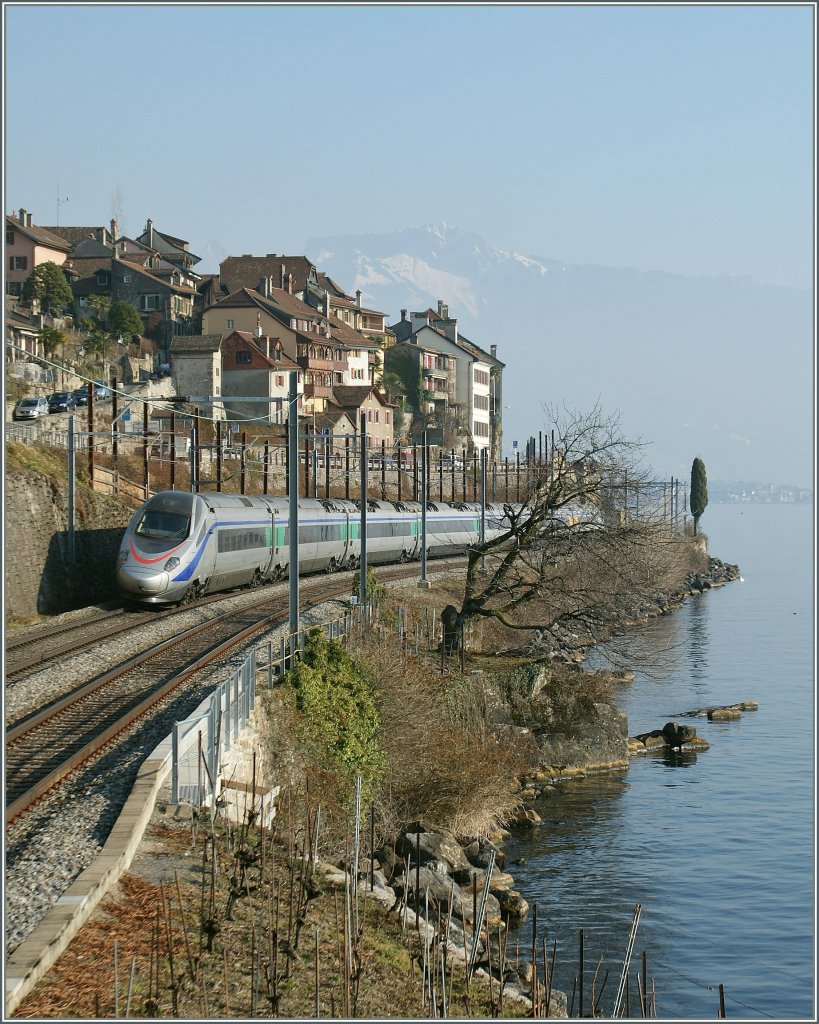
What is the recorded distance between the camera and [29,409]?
211 ft

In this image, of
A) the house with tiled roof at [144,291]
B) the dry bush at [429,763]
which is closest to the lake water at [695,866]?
the dry bush at [429,763]

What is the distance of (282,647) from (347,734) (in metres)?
2.71

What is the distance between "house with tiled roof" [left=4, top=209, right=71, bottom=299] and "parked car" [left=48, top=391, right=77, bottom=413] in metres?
34.8

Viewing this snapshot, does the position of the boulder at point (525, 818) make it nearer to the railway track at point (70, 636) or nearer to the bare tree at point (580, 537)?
the bare tree at point (580, 537)

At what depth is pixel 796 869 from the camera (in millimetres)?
28531

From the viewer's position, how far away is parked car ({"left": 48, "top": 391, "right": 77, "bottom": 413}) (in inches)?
2625

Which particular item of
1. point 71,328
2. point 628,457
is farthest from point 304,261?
point 628,457

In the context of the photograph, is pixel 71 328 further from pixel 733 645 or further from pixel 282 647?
pixel 282 647

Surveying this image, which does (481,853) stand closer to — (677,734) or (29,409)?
(677,734)

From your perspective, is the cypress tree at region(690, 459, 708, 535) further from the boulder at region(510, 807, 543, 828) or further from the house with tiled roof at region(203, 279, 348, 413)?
the boulder at region(510, 807, 543, 828)

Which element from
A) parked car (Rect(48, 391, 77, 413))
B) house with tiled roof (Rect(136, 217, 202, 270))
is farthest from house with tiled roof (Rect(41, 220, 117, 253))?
parked car (Rect(48, 391, 77, 413))

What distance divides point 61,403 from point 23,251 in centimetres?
4147

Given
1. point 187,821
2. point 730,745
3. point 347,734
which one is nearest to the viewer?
point 187,821

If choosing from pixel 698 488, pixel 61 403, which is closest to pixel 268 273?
pixel 698 488
